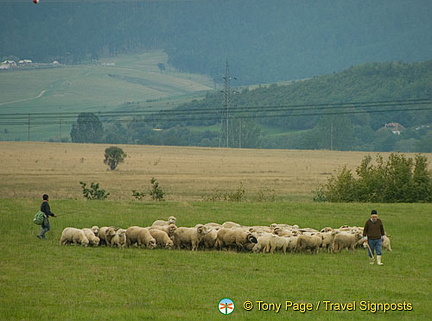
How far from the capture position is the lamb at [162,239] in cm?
2544

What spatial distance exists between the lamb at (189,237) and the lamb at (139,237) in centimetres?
76

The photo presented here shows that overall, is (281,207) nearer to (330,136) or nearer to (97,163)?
(97,163)

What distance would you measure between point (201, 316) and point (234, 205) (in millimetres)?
22955

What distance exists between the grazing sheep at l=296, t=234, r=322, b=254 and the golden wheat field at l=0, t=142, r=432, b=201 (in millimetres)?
23682

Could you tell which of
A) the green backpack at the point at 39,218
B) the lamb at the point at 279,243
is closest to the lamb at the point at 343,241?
the lamb at the point at 279,243

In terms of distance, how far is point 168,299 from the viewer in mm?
17578

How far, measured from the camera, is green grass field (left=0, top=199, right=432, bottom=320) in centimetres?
1653

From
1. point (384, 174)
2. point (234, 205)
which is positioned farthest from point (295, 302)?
point (384, 174)

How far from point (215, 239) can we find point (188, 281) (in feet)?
18.6

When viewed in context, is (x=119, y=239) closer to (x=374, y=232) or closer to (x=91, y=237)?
(x=91, y=237)

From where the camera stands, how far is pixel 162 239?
25578 millimetres

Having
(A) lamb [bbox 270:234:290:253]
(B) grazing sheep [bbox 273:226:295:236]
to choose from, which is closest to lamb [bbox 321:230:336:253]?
(B) grazing sheep [bbox 273:226:295:236]

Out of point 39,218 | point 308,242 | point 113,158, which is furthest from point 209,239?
point 113,158

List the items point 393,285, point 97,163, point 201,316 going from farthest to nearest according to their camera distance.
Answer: point 97,163
point 393,285
point 201,316
